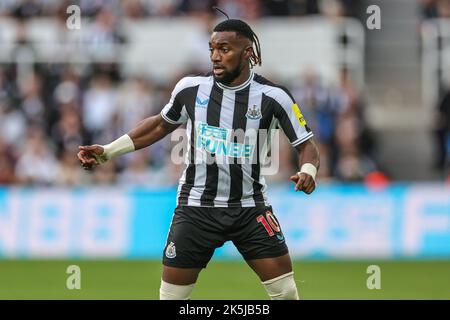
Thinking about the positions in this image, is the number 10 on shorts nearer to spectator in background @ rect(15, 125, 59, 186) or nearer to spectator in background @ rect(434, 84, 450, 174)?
spectator in background @ rect(15, 125, 59, 186)

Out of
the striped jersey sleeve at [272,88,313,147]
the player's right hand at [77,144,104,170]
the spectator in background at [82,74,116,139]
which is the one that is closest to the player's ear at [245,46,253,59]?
the striped jersey sleeve at [272,88,313,147]

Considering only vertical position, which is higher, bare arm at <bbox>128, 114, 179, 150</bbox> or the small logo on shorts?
bare arm at <bbox>128, 114, 179, 150</bbox>

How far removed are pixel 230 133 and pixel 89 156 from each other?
100 centimetres

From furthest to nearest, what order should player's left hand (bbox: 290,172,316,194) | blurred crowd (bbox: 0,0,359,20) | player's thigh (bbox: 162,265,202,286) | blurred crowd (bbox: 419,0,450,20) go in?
blurred crowd (bbox: 419,0,450,20) < blurred crowd (bbox: 0,0,359,20) < player's thigh (bbox: 162,265,202,286) < player's left hand (bbox: 290,172,316,194)

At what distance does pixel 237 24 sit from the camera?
24.1 feet

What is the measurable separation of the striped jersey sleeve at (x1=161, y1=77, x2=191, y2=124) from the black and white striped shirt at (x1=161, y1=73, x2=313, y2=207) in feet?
0.06

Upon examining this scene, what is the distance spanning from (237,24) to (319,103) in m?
8.94

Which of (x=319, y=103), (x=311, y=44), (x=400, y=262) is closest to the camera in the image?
(x=400, y=262)

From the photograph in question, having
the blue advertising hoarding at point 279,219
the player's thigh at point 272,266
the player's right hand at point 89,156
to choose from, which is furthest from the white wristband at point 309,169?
the blue advertising hoarding at point 279,219

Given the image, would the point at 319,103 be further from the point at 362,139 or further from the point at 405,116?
the point at 405,116

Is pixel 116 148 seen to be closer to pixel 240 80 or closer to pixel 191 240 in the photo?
pixel 191 240

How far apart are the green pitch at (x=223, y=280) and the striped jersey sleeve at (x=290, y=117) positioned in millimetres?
3372

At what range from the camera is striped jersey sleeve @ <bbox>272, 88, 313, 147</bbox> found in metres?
7.40

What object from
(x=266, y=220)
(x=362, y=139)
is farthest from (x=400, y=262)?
(x=266, y=220)
